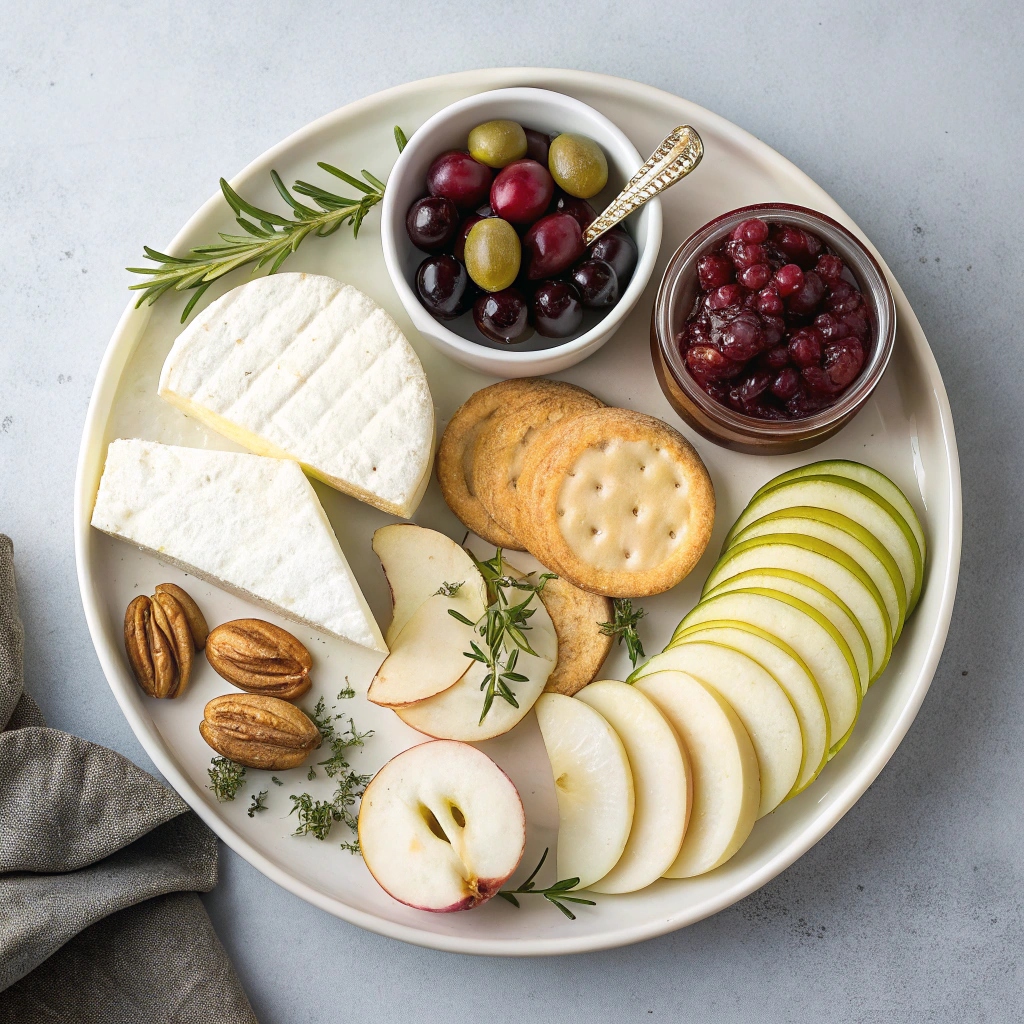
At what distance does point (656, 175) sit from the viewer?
1.61 m

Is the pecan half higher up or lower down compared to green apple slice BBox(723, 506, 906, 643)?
lower down

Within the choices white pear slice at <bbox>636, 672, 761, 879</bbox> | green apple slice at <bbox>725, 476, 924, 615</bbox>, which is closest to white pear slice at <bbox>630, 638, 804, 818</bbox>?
white pear slice at <bbox>636, 672, 761, 879</bbox>

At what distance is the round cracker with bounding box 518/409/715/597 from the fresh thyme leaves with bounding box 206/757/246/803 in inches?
31.4

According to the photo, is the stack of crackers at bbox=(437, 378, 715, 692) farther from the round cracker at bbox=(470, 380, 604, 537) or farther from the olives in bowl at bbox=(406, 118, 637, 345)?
the olives in bowl at bbox=(406, 118, 637, 345)

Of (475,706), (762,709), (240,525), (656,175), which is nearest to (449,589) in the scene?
(475,706)

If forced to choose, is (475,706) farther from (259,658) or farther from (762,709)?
(762,709)

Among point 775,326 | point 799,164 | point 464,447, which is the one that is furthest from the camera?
point 799,164

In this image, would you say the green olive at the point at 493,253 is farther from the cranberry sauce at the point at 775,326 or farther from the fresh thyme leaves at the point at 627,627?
the fresh thyme leaves at the point at 627,627

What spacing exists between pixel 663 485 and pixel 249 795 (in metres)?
1.12

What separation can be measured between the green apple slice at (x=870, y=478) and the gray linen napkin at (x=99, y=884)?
1.58m

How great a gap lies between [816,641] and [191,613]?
1329 mm

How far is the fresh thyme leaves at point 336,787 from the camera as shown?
181cm

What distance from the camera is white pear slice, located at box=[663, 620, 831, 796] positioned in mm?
1707

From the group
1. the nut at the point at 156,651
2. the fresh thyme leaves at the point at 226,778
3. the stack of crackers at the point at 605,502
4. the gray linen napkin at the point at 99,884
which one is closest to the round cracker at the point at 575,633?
the stack of crackers at the point at 605,502
